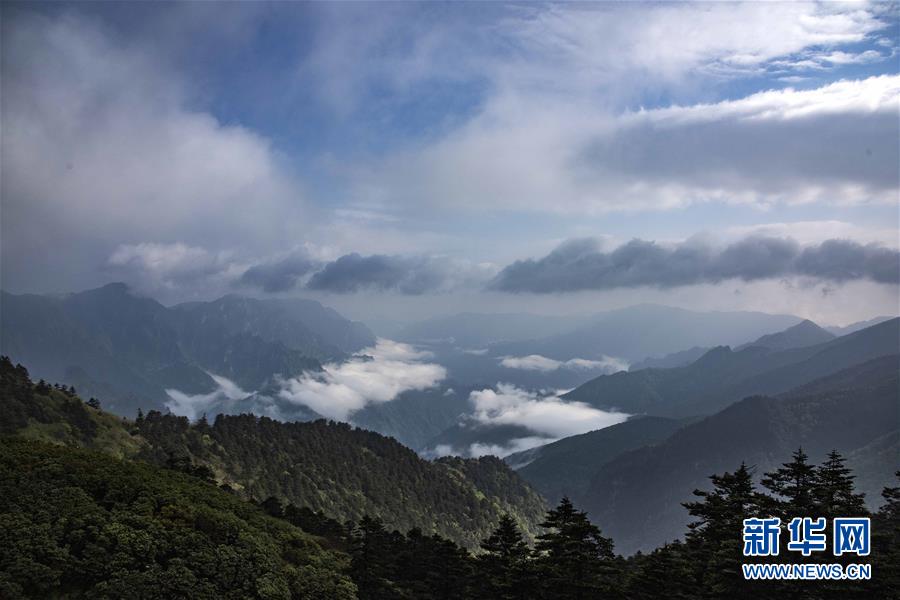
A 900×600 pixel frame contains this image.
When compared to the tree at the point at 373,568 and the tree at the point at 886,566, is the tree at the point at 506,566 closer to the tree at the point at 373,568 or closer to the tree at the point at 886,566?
the tree at the point at 373,568

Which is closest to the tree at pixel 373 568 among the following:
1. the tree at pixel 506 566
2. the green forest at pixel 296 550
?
the green forest at pixel 296 550

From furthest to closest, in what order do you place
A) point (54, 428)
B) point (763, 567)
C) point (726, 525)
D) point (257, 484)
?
point (257, 484)
point (54, 428)
point (726, 525)
point (763, 567)

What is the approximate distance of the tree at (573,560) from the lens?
179 ft

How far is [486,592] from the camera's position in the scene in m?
61.7

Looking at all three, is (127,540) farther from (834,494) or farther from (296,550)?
(834,494)

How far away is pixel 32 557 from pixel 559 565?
147 ft

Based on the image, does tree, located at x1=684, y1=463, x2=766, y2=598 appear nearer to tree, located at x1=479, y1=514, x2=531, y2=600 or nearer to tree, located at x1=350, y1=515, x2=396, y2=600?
tree, located at x1=479, y1=514, x2=531, y2=600

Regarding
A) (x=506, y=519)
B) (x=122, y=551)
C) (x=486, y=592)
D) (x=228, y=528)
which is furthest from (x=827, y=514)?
(x=122, y=551)

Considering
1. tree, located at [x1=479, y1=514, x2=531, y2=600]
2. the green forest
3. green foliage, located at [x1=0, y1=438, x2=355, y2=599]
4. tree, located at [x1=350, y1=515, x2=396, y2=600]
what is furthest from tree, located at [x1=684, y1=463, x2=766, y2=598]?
green foliage, located at [x1=0, y1=438, x2=355, y2=599]

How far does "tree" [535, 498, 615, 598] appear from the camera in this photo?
5456cm

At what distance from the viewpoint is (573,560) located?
181ft

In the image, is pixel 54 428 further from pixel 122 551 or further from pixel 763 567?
pixel 763 567

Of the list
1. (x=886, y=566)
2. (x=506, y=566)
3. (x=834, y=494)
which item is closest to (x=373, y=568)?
(x=506, y=566)

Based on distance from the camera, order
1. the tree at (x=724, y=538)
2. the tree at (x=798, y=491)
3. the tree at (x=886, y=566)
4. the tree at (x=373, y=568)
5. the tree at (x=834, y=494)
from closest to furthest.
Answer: the tree at (x=886, y=566) → the tree at (x=724, y=538) → the tree at (x=834, y=494) → the tree at (x=798, y=491) → the tree at (x=373, y=568)
